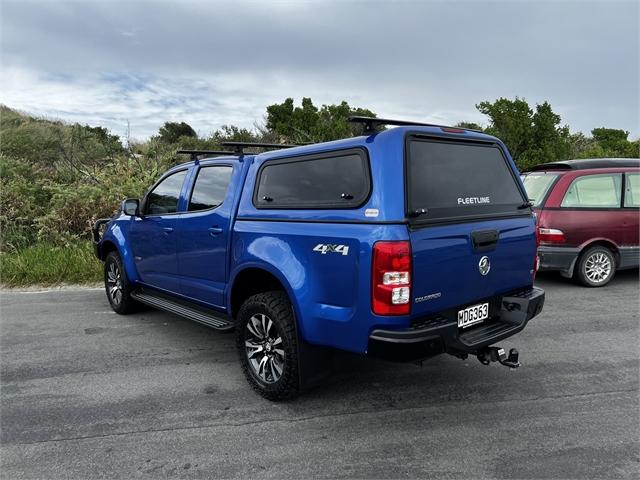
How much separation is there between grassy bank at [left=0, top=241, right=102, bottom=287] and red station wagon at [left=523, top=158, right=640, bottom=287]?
268 inches

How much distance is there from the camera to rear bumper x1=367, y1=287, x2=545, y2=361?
2.90 meters

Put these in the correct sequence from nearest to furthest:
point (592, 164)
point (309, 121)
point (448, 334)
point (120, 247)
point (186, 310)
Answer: point (448, 334) < point (186, 310) < point (120, 247) < point (592, 164) < point (309, 121)

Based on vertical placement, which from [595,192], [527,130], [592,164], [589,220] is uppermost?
[527,130]

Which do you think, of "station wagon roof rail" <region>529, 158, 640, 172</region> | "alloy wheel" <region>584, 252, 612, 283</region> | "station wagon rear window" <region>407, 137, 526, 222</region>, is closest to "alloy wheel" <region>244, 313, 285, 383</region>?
"station wagon rear window" <region>407, 137, 526, 222</region>

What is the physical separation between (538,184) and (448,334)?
507cm

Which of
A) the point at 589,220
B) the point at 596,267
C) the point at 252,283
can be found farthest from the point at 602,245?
the point at 252,283

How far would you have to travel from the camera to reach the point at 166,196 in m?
5.02

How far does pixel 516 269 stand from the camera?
366 centimetres

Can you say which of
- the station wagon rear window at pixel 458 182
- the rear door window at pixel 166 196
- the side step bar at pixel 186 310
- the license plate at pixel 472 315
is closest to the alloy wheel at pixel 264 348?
the side step bar at pixel 186 310

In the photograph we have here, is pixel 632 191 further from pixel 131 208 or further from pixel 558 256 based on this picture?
pixel 131 208

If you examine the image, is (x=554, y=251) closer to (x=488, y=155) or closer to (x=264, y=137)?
(x=488, y=155)

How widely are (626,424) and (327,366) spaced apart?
199 cm

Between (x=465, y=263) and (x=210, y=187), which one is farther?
(x=210, y=187)

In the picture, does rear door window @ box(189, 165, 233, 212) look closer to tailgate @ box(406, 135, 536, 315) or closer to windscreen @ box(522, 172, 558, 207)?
tailgate @ box(406, 135, 536, 315)
